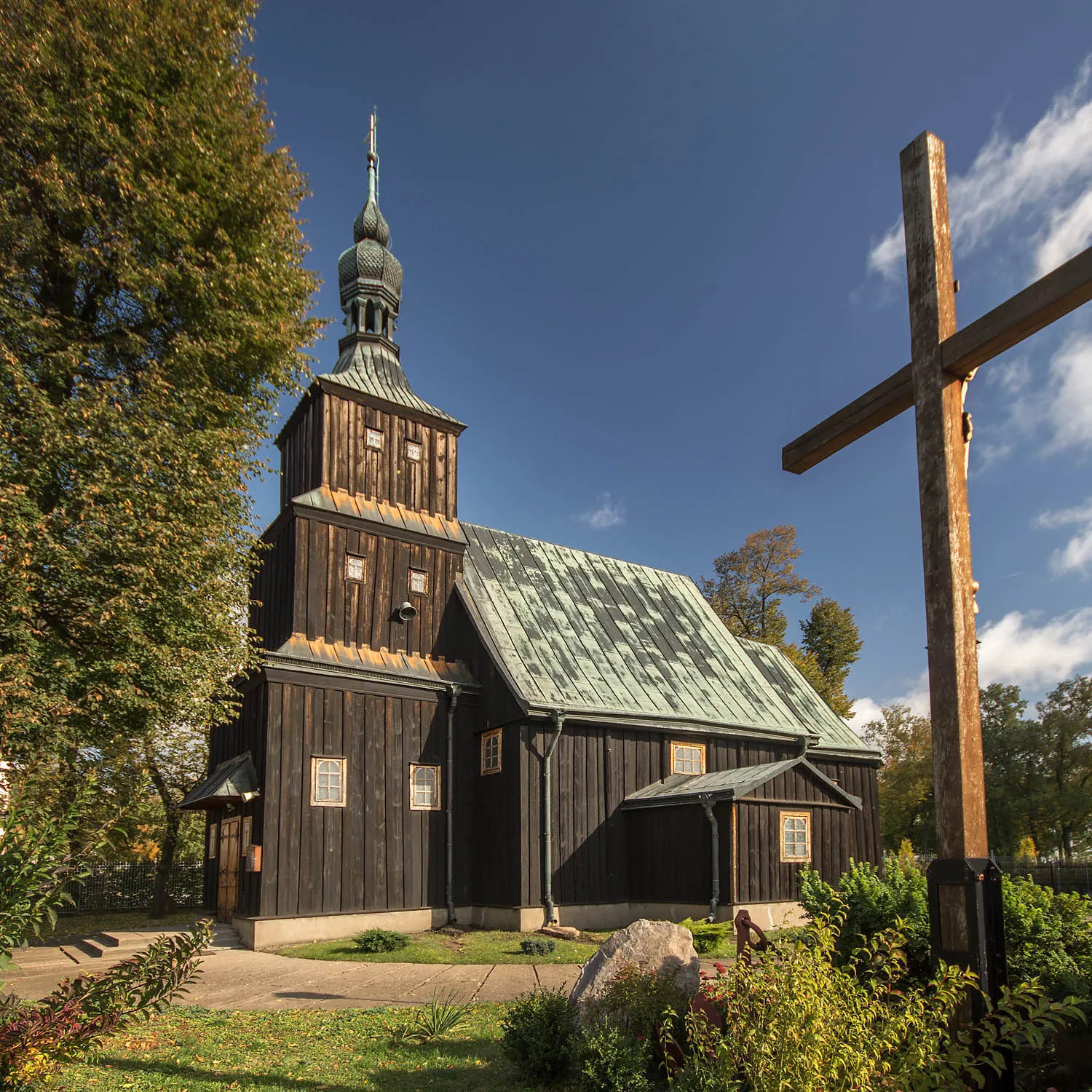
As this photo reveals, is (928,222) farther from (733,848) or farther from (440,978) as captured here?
(733,848)

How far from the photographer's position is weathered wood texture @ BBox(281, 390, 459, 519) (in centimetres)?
1989

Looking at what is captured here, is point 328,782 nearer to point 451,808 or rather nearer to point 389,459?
point 451,808

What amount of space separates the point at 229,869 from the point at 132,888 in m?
11.8

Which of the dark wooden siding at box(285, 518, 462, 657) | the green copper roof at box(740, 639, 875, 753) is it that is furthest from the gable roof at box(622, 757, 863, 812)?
the dark wooden siding at box(285, 518, 462, 657)

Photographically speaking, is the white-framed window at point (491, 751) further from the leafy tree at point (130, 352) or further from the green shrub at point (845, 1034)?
the green shrub at point (845, 1034)

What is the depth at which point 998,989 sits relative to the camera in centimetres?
446

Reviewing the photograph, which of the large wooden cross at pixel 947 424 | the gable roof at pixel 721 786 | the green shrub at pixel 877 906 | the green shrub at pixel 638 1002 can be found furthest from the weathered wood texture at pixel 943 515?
the gable roof at pixel 721 786

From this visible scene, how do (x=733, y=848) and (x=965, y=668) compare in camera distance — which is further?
(x=733, y=848)

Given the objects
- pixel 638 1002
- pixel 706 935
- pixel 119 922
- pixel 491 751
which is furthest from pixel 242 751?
pixel 638 1002

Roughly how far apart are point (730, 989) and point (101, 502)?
10.9 meters

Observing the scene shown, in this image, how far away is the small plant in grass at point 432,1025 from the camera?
8.49 m

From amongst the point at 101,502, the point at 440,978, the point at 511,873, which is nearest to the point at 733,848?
the point at 511,873

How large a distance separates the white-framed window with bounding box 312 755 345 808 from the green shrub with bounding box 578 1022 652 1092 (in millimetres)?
11843

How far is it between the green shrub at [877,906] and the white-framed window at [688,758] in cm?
1329
